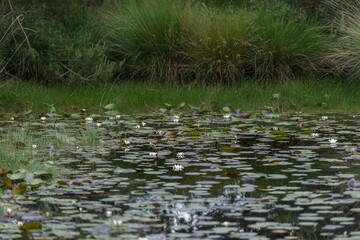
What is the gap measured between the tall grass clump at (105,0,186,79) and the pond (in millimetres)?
3800

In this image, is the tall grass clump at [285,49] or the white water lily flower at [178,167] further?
the tall grass clump at [285,49]

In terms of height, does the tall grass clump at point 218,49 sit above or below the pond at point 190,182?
below

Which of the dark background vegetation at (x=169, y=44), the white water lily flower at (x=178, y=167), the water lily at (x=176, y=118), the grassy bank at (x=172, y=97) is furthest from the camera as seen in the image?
the dark background vegetation at (x=169, y=44)

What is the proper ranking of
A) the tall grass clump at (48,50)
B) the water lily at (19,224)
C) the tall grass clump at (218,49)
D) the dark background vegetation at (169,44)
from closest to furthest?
the water lily at (19,224), the tall grass clump at (48,50), the dark background vegetation at (169,44), the tall grass clump at (218,49)

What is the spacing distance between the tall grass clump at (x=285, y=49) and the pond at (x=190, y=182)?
3.66 m

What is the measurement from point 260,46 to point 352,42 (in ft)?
4.96

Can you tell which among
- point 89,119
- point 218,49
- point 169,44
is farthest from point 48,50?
point 89,119

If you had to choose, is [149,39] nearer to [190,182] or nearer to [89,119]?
[89,119]

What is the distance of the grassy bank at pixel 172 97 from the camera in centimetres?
1347

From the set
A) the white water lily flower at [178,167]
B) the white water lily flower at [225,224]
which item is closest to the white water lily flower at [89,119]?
the white water lily flower at [178,167]

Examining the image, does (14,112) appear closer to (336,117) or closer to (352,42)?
(336,117)

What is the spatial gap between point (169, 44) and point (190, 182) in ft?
26.7

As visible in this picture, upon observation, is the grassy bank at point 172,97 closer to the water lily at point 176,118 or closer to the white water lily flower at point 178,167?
→ the water lily at point 176,118

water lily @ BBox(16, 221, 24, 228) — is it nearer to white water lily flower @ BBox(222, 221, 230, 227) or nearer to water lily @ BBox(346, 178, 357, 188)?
white water lily flower @ BBox(222, 221, 230, 227)
